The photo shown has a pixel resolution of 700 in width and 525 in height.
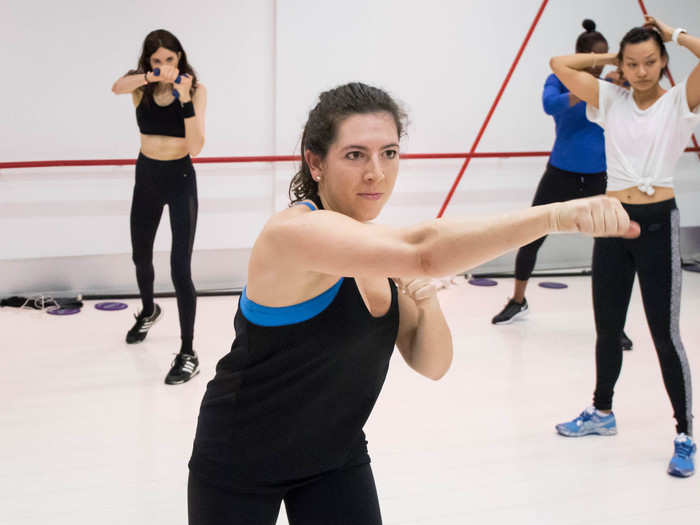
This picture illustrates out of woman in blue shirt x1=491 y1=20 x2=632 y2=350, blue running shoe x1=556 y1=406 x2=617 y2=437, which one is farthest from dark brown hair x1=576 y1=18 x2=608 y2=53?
blue running shoe x1=556 y1=406 x2=617 y2=437

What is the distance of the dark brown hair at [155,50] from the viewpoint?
11.1 ft

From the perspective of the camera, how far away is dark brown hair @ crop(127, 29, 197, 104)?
3389mm

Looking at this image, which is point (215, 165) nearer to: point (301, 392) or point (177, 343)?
point (177, 343)

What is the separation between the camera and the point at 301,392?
1.24 m

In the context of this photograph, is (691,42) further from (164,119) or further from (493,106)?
(493,106)

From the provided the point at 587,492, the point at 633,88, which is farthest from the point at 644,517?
the point at 633,88

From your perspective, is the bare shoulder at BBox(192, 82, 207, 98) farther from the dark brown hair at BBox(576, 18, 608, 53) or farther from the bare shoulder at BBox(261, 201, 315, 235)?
the bare shoulder at BBox(261, 201, 315, 235)

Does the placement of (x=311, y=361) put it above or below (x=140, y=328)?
above

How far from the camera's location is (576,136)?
158 inches

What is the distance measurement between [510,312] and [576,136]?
3.58 ft

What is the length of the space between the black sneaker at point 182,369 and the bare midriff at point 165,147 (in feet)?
3.04

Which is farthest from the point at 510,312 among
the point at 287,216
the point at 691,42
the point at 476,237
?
the point at 476,237

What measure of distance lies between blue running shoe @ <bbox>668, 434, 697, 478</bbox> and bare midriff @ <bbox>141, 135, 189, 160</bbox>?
243cm

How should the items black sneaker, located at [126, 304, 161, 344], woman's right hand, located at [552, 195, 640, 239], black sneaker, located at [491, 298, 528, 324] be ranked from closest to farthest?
woman's right hand, located at [552, 195, 640, 239]
black sneaker, located at [126, 304, 161, 344]
black sneaker, located at [491, 298, 528, 324]
